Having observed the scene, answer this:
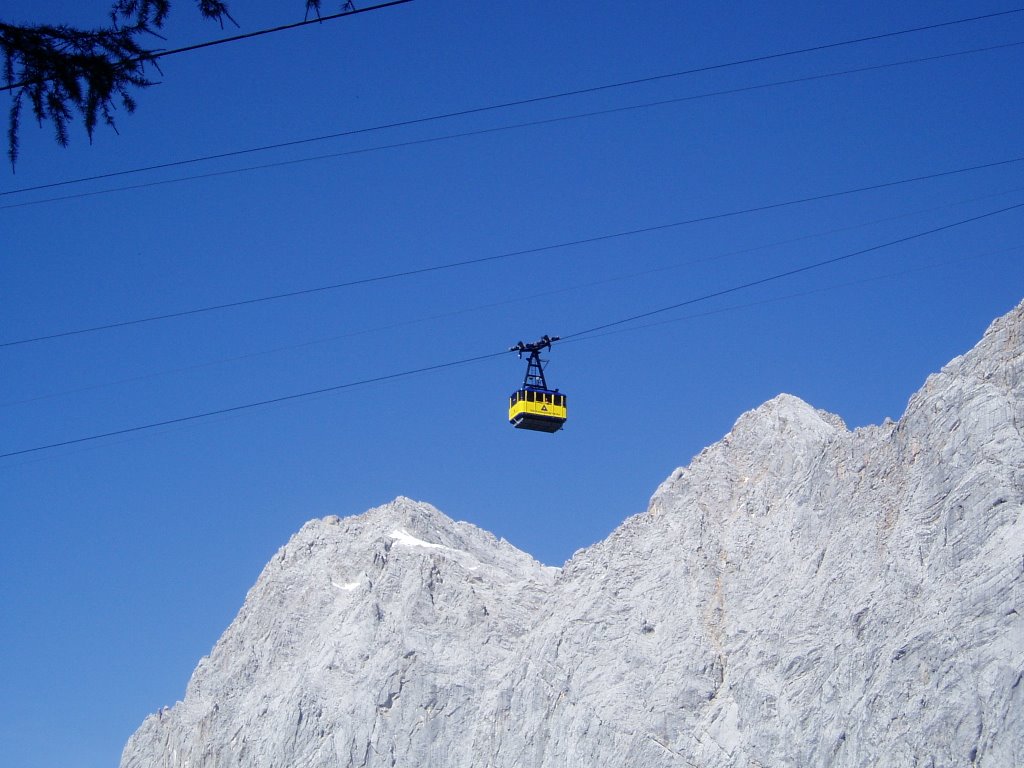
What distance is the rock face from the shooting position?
78500mm

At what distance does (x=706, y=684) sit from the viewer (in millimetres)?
100625

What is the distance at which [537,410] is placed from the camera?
162 feet

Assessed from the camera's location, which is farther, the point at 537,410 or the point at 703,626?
the point at 703,626

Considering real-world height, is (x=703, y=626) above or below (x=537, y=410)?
above

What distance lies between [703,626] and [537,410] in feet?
196

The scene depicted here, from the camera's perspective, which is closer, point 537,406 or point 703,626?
point 537,406

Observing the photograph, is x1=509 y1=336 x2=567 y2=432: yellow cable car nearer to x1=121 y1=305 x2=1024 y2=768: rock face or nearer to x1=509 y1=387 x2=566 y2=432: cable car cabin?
x1=509 y1=387 x2=566 y2=432: cable car cabin

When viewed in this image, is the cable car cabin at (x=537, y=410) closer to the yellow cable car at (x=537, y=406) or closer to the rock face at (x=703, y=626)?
the yellow cable car at (x=537, y=406)

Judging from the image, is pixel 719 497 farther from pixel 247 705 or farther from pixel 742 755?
pixel 247 705

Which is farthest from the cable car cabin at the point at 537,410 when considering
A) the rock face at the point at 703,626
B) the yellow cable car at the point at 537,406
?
the rock face at the point at 703,626

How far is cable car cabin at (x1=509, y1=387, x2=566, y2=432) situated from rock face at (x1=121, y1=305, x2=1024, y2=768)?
1248 inches

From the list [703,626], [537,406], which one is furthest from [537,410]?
[703,626]

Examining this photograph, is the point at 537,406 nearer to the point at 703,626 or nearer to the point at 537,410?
the point at 537,410

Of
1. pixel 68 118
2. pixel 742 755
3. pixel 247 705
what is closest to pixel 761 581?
pixel 742 755
